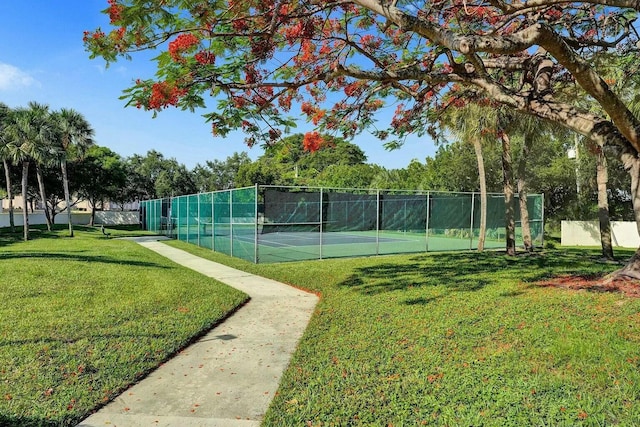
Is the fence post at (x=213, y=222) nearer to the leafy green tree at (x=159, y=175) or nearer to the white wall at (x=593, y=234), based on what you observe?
the white wall at (x=593, y=234)

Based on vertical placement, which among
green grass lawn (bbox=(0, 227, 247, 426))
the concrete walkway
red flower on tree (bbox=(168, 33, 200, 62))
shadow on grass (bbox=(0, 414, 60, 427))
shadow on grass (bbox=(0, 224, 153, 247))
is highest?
red flower on tree (bbox=(168, 33, 200, 62))

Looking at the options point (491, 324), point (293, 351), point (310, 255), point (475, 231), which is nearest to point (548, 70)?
point (491, 324)

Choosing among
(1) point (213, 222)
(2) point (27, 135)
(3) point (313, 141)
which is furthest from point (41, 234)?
(3) point (313, 141)

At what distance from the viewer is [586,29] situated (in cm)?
720

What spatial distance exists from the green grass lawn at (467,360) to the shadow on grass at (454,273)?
1.41ft

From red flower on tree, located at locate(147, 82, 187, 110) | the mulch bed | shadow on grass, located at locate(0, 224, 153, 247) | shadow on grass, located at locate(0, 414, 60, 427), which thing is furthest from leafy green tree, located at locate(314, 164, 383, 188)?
shadow on grass, located at locate(0, 414, 60, 427)

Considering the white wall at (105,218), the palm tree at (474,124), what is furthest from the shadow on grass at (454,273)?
the white wall at (105,218)

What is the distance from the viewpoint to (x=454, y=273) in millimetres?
9242

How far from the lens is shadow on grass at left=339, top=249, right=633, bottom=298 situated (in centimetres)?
790

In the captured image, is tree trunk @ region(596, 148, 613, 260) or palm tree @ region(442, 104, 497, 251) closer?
tree trunk @ region(596, 148, 613, 260)

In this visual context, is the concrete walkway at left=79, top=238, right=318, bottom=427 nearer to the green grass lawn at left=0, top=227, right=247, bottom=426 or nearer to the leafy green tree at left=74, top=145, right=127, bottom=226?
the green grass lawn at left=0, top=227, right=247, bottom=426

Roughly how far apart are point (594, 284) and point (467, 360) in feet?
14.2

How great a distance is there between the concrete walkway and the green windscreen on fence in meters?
5.87

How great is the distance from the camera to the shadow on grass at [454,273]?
25.9 feet
